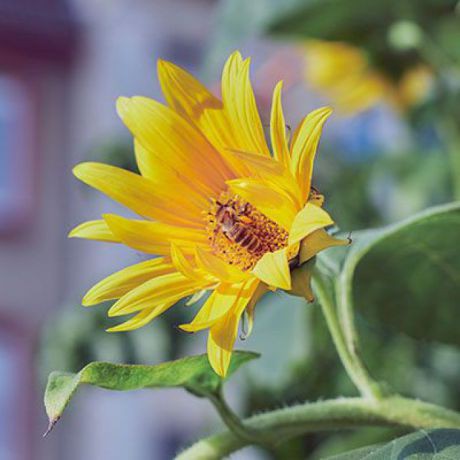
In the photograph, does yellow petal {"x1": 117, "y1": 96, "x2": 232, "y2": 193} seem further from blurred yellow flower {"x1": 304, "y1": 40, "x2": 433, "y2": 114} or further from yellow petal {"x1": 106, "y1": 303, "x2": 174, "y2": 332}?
blurred yellow flower {"x1": 304, "y1": 40, "x2": 433, "y2": 114}

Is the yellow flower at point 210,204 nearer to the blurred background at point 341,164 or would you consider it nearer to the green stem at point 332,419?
the green stem at point 332,419

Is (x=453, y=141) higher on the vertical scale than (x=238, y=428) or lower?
higher

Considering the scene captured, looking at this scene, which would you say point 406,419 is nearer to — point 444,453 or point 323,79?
point 444,453

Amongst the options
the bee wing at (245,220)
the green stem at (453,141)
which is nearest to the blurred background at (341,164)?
the green stem at (453,141)

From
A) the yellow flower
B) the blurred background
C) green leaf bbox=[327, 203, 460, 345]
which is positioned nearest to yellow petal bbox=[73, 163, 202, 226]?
the yellow flower

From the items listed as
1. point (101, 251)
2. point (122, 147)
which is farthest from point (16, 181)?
point (122, 147)

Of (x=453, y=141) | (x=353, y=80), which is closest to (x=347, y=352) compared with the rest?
(x=453, y=141)

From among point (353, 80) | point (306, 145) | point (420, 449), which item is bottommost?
point (420, 449)

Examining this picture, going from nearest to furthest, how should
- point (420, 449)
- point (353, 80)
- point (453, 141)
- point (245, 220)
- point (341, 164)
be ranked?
point (420, 449)
point (245, 220)
point (453, 141)
point (353, 80)
point (341, 164)

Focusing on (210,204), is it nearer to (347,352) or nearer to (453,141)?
(347,352)
